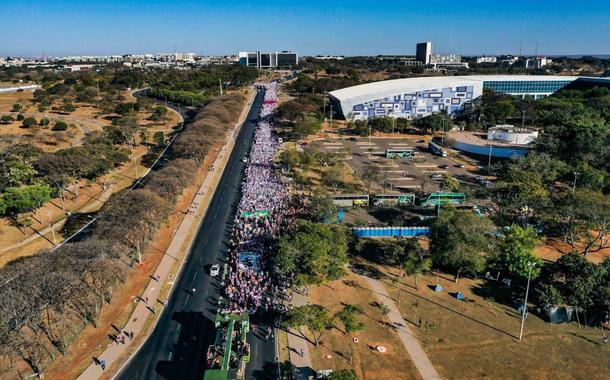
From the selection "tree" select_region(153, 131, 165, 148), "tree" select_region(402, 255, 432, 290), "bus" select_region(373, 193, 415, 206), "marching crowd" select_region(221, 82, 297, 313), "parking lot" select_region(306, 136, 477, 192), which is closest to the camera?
"marching crowd" select_region(221, 82, 297, 313)

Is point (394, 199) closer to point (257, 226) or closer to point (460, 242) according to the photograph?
point (257, 226)

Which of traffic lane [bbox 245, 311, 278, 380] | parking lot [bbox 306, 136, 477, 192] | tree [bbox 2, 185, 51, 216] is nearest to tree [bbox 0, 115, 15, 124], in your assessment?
tree [bbox 2, 185, 51, 216]

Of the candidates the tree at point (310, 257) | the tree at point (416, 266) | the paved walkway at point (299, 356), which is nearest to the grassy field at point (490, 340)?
the tree at point (416, 266)

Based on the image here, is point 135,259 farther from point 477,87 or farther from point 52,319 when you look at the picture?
point 477,87

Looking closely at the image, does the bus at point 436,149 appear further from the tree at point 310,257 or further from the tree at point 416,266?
the tree at point 310,257

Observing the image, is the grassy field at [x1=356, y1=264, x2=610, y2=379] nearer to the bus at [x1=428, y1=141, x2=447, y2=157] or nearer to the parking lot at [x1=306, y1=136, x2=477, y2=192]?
the parking lot at [x1=306, y1=136, x2=477, y2=192]

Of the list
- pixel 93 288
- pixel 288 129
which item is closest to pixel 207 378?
pixel 93 288
